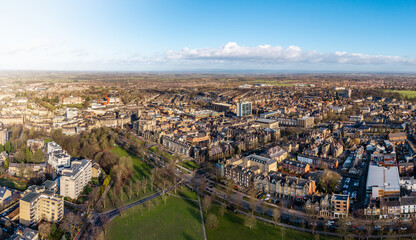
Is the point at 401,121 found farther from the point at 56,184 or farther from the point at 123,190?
the point at 56,184

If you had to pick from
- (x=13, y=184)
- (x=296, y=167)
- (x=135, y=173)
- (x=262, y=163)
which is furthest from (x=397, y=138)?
(x=13, y=184)

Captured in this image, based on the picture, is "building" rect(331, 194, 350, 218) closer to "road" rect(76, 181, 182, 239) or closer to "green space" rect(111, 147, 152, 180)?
"road" rect(76, 181, 182, 239)

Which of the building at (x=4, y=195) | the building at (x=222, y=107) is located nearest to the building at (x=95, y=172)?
the building at (x=4, y=195)

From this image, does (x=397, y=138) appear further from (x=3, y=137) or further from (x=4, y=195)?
(x=3, y=137)

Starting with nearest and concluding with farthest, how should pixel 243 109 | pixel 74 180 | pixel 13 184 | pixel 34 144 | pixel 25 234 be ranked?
1. pixel 25 234
2. pixel 74 180
3. pixel 13 184
4. pixel 34 144
5. pixel 243 109

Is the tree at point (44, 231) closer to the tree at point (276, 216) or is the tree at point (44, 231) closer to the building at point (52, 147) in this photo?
the tree at point (276, 216)

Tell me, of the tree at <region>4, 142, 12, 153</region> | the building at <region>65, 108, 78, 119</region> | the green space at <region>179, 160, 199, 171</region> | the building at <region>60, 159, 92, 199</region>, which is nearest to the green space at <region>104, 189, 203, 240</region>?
the building at <region>60, 159, 92, 199</region>

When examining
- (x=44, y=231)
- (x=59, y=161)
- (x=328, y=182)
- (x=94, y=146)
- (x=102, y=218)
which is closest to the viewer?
(x=44, y=231)
